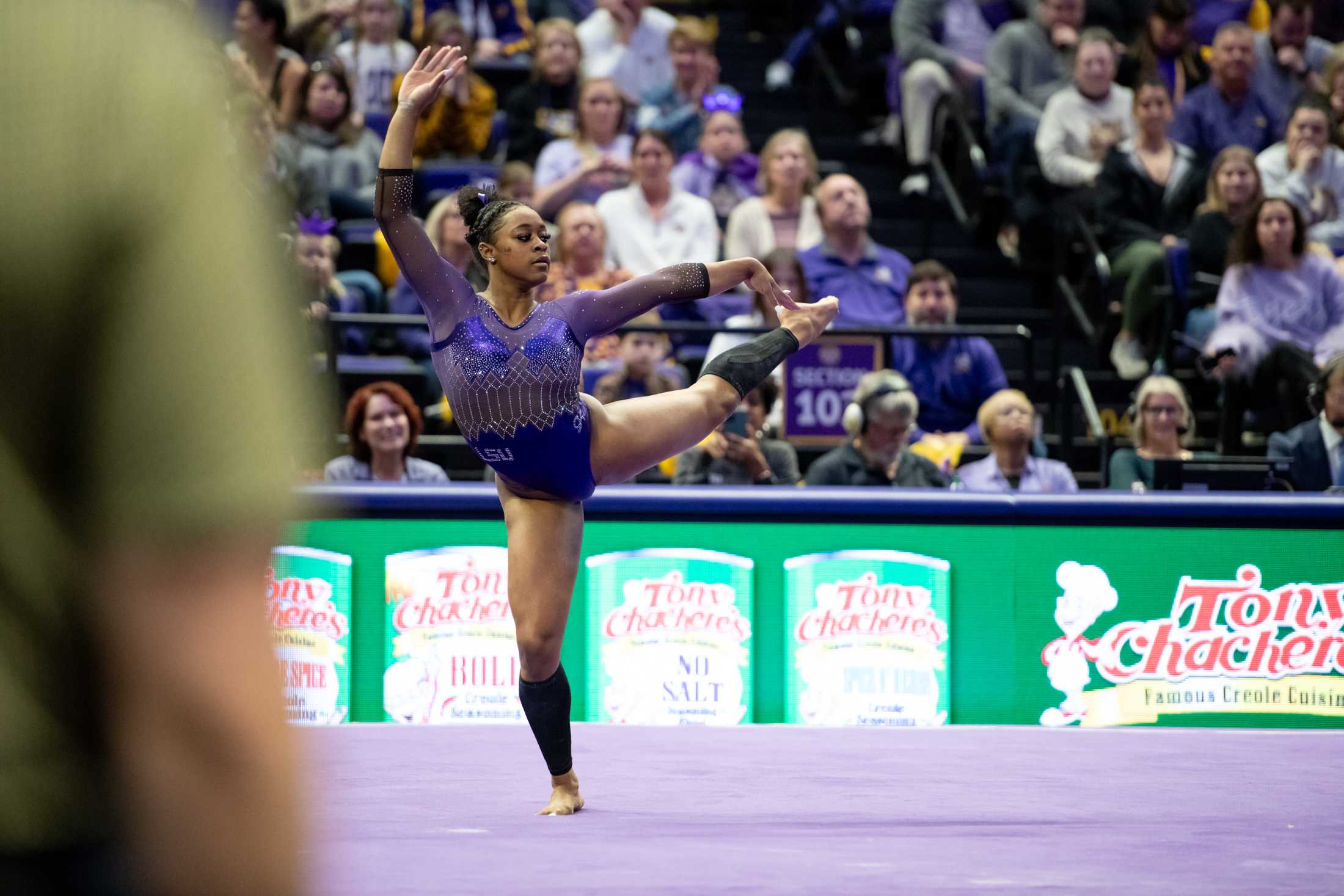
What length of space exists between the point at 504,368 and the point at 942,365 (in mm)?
4214

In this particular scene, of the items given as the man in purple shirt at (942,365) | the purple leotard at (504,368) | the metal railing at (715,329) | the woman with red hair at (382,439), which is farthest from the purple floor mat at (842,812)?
the man in purple shirt at (942,365)

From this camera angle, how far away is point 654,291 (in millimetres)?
5707

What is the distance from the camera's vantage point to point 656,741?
6.95 metres

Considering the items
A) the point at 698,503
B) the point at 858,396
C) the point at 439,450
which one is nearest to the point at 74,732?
the point at 698,503

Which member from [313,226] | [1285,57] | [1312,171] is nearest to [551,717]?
[313,226]

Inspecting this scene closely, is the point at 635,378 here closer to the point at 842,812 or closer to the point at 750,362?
the point at 750,362

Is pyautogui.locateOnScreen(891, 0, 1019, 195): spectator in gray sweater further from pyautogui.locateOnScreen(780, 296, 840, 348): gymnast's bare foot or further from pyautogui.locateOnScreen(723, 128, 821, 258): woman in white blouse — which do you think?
pyautogui.locateOnScreen(780, 296, 840, 348): gymnast's bare foot

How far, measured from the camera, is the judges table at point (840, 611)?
7.55m

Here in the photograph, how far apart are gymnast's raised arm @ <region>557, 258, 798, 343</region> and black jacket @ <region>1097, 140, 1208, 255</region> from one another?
5.40 metres

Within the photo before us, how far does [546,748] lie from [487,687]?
225 cm

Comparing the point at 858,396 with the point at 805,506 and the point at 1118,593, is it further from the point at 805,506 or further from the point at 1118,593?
the point at 1118,593

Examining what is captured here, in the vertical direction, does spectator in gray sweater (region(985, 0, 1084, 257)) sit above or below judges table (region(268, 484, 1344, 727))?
above

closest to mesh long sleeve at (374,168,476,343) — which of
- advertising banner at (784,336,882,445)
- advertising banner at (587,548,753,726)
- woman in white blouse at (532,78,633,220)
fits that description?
advertising banner at (587,548,753,726)

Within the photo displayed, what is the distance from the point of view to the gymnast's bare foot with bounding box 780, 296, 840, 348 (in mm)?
6164
